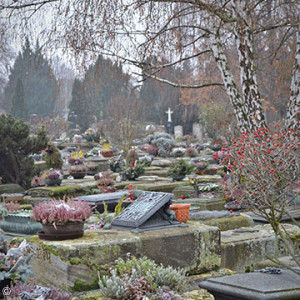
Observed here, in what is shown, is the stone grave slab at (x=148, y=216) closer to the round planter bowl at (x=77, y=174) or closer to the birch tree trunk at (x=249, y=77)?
the birch tree trunk at (x=249, y=77)

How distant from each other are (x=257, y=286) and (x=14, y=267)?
2.43 metres

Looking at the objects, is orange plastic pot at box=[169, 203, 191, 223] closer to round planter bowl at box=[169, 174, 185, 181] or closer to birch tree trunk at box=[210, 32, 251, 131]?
birch tree trunk at box=[210, 32, 251, 131]

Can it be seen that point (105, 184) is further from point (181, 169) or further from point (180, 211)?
point (180, 211)

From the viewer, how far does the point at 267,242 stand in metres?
8.09

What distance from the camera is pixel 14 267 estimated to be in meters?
5.26

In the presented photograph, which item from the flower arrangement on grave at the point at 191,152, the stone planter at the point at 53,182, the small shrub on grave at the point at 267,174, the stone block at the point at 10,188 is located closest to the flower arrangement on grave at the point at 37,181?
the stone block at the point at 10,188

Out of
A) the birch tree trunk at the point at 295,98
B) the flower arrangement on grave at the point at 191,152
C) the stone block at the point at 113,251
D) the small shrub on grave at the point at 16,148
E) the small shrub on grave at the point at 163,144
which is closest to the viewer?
the stone block at the point at 113,251

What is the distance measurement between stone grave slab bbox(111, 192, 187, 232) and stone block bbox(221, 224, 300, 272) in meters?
1.16

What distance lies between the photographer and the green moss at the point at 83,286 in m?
5.55

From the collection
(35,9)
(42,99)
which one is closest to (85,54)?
(35,9)

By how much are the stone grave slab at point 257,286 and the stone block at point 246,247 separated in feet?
8.65

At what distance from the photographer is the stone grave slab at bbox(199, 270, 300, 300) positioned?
4250 mm

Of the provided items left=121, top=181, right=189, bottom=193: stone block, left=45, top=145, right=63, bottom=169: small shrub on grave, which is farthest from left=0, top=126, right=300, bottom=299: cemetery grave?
left=45, top=145, right=63, bottom=169: small shrub on grave

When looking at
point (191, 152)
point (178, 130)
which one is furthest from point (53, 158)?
point (178, 130)
